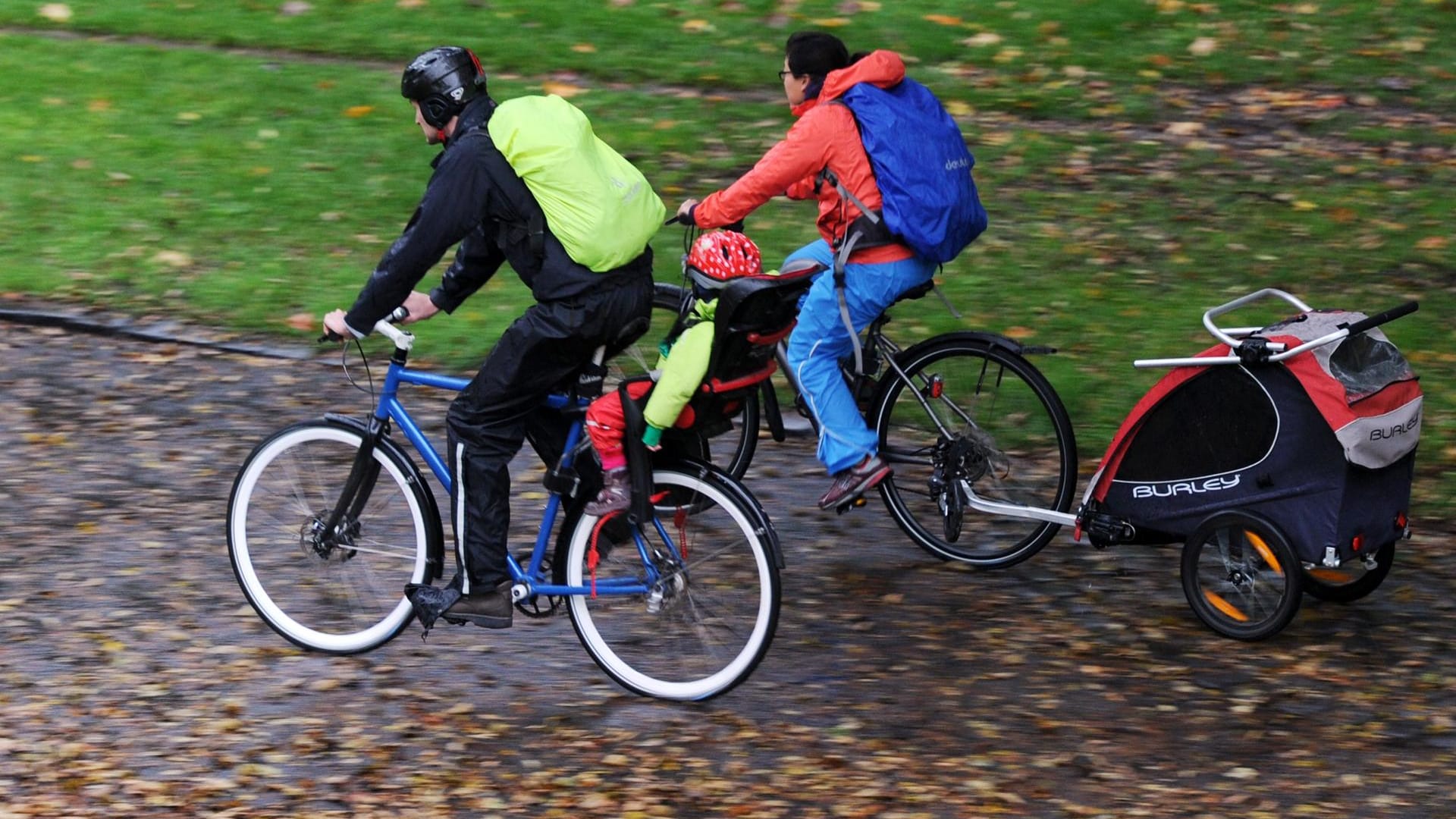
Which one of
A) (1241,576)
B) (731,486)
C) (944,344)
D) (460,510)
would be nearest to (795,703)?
(731,486)

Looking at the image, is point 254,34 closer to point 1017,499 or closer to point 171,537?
point 171,537

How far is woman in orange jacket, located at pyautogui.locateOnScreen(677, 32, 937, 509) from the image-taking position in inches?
228

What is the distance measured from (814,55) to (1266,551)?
231 centimetres

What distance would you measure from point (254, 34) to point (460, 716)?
8464 mm

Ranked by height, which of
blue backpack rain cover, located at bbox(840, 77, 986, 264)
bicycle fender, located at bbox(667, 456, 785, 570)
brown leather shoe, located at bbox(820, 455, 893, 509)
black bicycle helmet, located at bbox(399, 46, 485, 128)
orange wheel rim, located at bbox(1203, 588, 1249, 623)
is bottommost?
orange wheel rim, located at bbox(1203, 588, 1249, 623)

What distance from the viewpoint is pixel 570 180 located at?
4887mm

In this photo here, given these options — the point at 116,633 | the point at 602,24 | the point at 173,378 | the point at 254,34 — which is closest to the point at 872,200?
the point at 116,633

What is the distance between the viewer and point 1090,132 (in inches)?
407

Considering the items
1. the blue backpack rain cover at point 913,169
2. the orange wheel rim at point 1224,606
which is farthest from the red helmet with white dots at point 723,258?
the orange wheel rim at point 1224,606

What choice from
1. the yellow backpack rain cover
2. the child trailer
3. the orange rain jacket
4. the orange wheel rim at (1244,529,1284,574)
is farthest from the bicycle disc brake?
the orange wheel rim at (1244,529,1284,574)

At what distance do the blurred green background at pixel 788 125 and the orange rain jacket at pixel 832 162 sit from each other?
1.91 m

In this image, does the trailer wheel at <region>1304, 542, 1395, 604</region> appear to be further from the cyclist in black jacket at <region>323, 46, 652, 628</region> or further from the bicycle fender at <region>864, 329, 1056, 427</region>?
the cyclist in black jacket at <region>323, 46, 652, 628</region>

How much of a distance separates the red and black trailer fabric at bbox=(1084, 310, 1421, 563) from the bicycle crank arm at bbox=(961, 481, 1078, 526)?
0.29 metres

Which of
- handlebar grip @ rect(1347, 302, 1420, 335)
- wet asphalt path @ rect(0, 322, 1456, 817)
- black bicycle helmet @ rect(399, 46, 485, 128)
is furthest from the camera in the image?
handlebar grip @ rect(1347, 302, 1420, 335)
